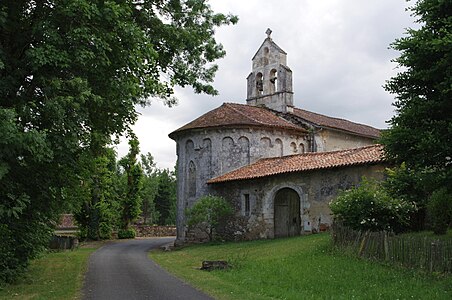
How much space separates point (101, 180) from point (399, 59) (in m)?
32.2

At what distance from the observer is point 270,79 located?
35438mm

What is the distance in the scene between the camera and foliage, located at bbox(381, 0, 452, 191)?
1102 cm

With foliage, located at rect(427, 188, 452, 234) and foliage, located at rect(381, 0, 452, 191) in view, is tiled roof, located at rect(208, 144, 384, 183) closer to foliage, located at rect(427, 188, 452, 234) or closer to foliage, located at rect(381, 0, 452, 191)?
foliage, located at rect(427, 188, 452, 234)

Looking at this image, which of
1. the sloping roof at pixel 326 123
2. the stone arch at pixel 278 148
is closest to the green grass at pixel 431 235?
the stone arch at pixel 278 148

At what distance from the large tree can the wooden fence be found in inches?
307

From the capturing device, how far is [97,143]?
14.1m

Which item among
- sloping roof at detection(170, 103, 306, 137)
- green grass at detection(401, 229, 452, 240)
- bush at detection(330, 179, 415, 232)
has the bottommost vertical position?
green grass at detection(401, 229, 452, 240)

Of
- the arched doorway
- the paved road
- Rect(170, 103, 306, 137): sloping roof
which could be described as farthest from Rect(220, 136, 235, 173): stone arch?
the paved road

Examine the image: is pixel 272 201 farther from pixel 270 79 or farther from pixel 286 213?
pixel 270 79

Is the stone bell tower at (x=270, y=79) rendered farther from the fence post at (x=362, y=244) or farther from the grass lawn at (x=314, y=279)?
the fence post at (x=362, y=244)

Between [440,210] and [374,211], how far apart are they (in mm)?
2338

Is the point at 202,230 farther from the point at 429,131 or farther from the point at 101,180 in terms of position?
the point at 429,131

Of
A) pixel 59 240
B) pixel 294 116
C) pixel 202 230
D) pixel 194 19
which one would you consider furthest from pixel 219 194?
pixel 194 19

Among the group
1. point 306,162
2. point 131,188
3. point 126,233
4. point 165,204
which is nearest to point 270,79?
point 306,162
